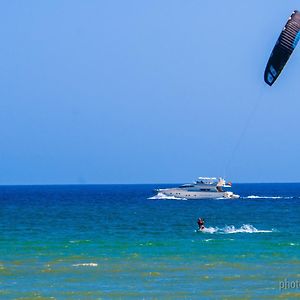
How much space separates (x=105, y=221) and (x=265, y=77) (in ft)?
137

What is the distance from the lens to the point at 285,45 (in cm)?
2258

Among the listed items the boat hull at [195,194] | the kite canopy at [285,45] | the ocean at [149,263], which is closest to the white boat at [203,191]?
the boat hull at [195,194]

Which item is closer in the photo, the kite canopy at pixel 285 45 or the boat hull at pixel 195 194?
the kite canopy at pixel 285 45

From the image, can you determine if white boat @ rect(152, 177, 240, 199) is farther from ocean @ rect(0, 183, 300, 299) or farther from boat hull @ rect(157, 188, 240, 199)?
ocean @ rect(0, 183, 300, 299)

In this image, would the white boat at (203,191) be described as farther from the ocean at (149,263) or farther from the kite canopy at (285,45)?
the kite canopy at (285,45)

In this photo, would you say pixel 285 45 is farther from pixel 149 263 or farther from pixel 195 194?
pixel 195 194

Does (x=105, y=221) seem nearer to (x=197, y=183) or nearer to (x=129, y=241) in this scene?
(x=129, y=241)

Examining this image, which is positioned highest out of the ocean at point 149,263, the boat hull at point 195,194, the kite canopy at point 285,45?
the kite canopy at point 285,45

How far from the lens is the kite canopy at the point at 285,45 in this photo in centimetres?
2259

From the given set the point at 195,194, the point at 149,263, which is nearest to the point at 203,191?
the point at 195,194

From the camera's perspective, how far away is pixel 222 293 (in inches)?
1015

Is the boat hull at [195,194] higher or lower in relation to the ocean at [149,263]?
higher

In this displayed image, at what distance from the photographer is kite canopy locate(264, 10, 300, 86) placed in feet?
74.1

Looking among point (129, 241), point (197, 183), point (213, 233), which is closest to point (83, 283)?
point (129, 241)
